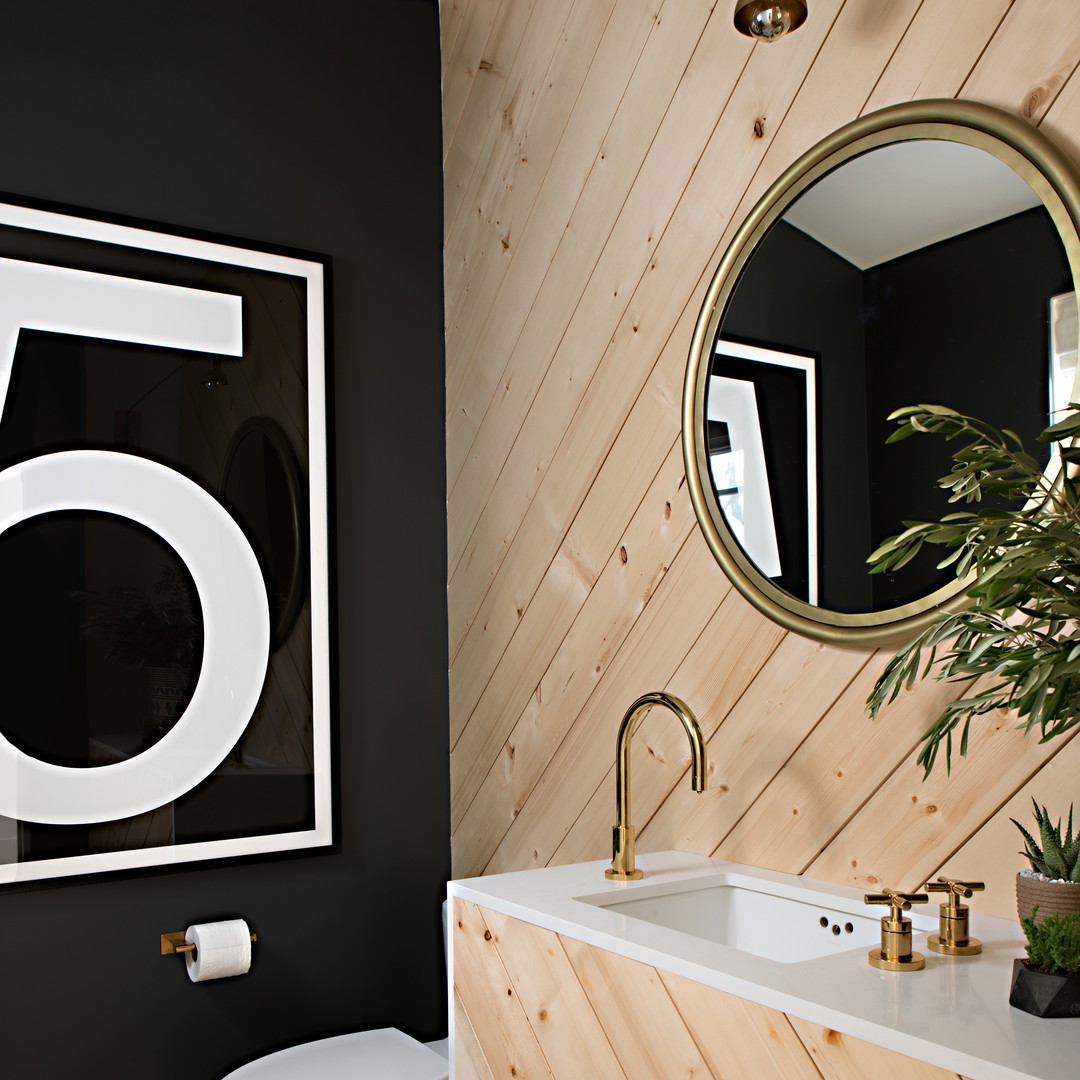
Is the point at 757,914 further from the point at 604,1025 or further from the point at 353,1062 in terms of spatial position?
the point at 353,1062

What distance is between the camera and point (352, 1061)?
2070 millimetres

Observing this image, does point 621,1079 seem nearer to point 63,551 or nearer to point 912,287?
point 912,287

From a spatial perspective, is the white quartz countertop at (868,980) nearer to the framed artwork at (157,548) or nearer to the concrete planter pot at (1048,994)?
the concrete planter pot at (1048,994)

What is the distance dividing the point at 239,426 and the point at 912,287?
5.01 ft

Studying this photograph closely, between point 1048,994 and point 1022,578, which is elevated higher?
point 1022,578

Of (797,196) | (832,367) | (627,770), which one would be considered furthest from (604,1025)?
(797,196)

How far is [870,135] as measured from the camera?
4.77 ft

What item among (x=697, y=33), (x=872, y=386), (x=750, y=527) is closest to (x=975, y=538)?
(x=872, y=386)

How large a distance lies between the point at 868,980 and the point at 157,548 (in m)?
1.72

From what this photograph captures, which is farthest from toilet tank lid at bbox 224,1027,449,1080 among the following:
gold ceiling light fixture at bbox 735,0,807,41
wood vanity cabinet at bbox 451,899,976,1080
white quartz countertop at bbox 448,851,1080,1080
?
gold ceiling light fixture at bbox 735,0,807,41

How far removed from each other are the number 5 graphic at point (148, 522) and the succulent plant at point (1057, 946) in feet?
5.79

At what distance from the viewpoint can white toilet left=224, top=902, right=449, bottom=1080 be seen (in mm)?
1993

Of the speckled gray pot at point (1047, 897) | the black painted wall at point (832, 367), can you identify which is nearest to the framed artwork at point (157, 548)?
the black painted wall at point (832, 367)

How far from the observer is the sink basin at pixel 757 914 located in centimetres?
135
